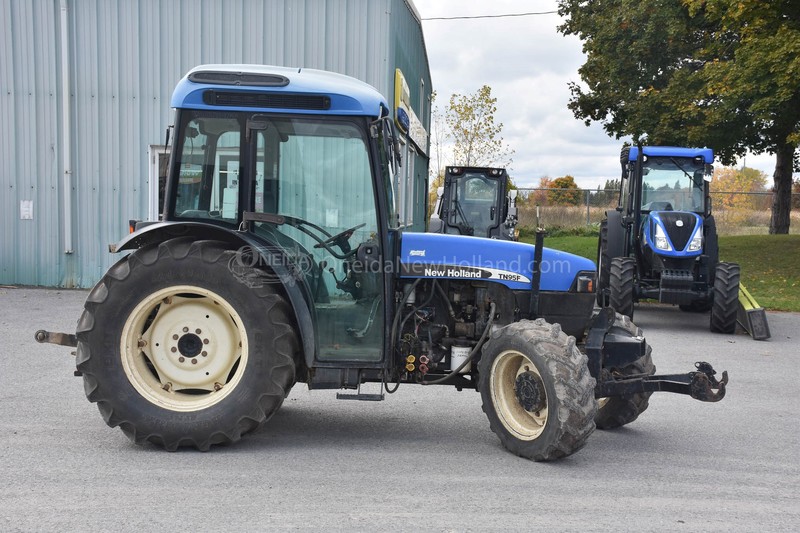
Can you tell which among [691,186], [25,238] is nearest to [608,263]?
[691,186]

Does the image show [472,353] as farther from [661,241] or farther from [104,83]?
[104,83]

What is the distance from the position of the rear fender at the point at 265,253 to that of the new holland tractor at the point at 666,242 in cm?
815

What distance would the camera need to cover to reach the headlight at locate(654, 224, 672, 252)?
41.6 feet

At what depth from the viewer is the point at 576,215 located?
33.7 meters

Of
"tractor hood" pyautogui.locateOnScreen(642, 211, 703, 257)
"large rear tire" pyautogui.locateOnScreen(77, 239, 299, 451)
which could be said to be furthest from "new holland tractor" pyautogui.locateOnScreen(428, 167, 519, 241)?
"large rear tire" pyautogui.locateOnScreen(77, 239, 299, 451)

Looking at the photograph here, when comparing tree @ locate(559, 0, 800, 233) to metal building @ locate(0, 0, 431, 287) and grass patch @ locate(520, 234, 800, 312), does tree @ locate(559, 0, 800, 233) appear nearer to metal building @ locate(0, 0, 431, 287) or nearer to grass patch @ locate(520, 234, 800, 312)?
grass patch @ locate(520, 234, 800, 312)

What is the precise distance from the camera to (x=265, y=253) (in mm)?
5277

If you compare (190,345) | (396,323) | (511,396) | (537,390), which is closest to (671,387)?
(537,390)

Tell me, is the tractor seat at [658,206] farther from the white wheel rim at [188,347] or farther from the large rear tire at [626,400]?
the white wheel rim at [188,347]

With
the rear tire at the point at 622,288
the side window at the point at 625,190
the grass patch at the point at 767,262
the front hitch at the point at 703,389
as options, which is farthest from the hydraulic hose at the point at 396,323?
the grass patch at the point at 767,262

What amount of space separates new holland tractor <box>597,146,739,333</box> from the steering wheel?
795 centimetres

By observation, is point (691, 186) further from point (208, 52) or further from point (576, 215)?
point (576, 215)

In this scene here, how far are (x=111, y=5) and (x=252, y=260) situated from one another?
37.1 feet

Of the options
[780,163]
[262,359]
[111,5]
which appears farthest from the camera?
[780,163]
